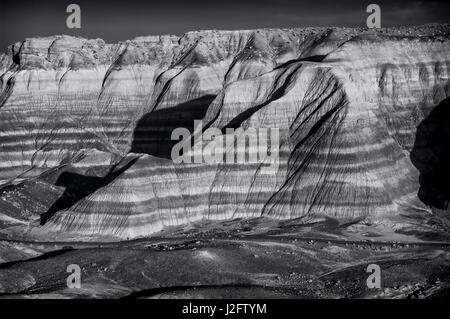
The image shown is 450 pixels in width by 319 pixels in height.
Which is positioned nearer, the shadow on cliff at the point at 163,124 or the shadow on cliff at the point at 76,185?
the shadow on cliff at the point at 76,185

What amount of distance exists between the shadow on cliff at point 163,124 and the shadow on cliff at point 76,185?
104ft

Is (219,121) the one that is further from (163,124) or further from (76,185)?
(163,124)

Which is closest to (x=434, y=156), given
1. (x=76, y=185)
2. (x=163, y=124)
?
(x=163, y=124)

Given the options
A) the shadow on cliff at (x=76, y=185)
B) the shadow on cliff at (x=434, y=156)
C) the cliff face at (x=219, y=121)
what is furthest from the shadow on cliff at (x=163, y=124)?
the shadow on cliff at (x=434, y=156)

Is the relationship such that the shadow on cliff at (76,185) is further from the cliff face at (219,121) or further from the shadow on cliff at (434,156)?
the shadow on cliff at (434,156)

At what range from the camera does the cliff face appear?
12338 centimetres

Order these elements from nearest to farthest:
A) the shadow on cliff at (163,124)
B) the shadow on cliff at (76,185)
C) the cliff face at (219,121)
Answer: the cliff face at (219,121) < the shadow on cliff at (76,185) < the shadow on cliff at (163,124)

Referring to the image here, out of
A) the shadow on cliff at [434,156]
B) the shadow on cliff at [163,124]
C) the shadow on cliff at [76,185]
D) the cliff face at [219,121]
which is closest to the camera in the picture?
the cliff face at [219,121]

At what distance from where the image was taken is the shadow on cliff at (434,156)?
13188cm

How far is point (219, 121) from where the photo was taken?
465ft

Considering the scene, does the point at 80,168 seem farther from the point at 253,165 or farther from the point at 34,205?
the point at 253,165

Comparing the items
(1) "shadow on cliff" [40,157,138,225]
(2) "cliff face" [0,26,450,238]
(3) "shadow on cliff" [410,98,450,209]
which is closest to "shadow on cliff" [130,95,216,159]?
(2) "cliff face" [0,26,450,238]

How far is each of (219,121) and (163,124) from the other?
39.2 metres

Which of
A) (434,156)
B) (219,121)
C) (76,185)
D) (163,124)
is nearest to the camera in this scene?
(76,185)
